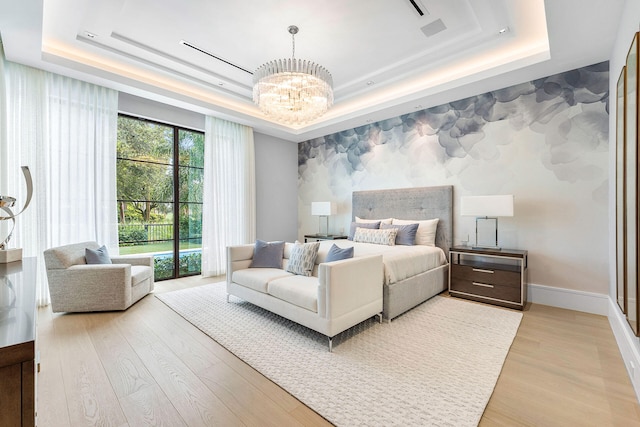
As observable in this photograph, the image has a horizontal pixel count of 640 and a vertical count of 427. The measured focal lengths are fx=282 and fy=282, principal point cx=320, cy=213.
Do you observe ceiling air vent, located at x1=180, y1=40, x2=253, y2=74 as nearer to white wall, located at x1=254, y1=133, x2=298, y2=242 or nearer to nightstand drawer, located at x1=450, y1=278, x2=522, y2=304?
white wall, located at x1=254, y1=133, x2=298, y2=242

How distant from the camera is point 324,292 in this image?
7.83 feet

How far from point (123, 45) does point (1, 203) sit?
2487mm

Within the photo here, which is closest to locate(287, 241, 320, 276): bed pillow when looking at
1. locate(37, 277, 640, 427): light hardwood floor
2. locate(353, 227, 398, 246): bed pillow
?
locate(37, 277, 640, 427): light hardwood floor

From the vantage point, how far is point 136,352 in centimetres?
233

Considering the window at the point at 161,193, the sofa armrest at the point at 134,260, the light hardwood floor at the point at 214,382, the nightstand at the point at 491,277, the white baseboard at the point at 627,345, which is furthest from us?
the window at the point at 161,193

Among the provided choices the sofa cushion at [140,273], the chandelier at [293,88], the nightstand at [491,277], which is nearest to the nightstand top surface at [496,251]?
the nightstand at [491,277]

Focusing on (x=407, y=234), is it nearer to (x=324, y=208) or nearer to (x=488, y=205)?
(x=488, y=205)

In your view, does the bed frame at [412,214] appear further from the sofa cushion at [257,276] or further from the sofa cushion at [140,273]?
the sofa cushion at [140,273]

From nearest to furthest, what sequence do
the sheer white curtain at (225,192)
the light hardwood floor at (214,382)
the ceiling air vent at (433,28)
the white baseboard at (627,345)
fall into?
the light hardwood floor at (214,382) < the white baseboard at (627,345) < the ceiling air vent at (433,28) < the sheer white curtain at (225,192)

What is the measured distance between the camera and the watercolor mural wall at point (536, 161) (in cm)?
323

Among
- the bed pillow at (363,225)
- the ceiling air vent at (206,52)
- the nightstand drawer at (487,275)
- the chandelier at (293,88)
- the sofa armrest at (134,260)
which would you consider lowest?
the nightstand drawer at (487,275)

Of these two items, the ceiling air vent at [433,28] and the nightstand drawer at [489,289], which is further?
the nightstand drawer at [489,289]

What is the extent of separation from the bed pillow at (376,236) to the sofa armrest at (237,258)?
1799 mm

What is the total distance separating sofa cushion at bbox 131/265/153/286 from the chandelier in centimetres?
260
